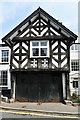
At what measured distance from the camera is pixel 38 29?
19875mm

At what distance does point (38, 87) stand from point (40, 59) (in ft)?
7.74

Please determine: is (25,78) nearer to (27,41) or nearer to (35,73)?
(35,73)

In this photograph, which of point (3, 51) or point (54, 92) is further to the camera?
point (3, 51)

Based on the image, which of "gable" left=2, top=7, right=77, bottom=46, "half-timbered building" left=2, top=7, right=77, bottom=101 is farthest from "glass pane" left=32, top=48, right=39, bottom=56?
"gable" left=2, top=7, right=77, bottom=46

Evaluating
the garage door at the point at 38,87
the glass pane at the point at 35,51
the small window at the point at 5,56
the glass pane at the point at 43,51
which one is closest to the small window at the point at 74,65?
the small window at the point at 5,56

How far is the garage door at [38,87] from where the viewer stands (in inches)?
754

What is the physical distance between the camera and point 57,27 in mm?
19656

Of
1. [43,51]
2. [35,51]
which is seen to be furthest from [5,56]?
[43,51]

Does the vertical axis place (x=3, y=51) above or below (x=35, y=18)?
below

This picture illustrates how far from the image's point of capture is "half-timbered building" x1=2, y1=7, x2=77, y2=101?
19.1 m

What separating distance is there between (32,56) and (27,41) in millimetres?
1416

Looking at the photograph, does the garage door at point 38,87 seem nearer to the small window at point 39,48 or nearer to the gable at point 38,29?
the small window at point 39,48

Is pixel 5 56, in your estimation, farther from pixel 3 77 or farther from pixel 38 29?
pixel 38 29

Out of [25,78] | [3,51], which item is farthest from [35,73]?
[3,51]
